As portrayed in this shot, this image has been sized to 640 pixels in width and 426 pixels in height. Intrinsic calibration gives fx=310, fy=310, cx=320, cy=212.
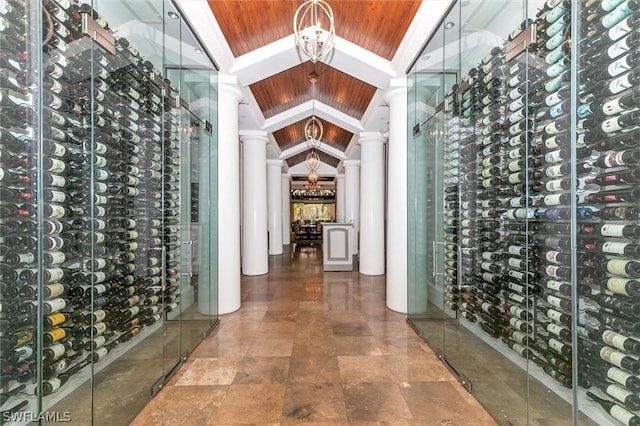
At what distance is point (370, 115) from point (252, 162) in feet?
10.1

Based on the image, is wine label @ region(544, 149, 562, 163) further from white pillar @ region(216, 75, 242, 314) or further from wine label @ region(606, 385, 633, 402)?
white pillar @ region(216, 75, 242, 314)

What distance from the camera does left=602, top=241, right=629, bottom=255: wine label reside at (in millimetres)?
1655

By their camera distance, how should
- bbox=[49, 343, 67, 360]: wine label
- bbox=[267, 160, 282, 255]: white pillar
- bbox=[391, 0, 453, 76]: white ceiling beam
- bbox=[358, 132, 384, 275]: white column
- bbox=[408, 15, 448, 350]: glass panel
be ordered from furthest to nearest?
bbox=[267, 160, 282, 255]: white pillar
bbox=[358, 132, 384, 275]: white column
bbox=[408, 15, 448, 350]: glass panel
bbox=[391, 0, 453, 76]: white ceiling beam
bbox=[49, 343, 67, 360]: wine label

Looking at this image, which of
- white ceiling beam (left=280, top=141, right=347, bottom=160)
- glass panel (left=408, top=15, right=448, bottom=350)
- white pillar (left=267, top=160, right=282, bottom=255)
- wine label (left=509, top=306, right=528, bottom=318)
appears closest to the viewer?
wine label (left=509, top=306, right=528, bottom=318)

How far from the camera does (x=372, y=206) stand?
7215 millimetres

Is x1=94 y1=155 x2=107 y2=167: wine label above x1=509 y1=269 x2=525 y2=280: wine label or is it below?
above

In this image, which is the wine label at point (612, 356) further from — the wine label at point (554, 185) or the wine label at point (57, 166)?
the wine label at point (57, 166)

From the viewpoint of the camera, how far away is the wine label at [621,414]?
1.61 meters

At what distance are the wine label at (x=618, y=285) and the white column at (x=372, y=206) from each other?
18.1 ft

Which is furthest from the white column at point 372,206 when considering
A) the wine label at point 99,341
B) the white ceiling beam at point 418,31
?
the wine label at point 99,341

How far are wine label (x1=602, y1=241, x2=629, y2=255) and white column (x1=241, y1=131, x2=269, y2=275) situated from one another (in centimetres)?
657

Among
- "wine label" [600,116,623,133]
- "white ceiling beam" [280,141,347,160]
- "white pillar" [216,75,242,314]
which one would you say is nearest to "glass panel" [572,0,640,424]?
"wine label" [600,116,623,133]

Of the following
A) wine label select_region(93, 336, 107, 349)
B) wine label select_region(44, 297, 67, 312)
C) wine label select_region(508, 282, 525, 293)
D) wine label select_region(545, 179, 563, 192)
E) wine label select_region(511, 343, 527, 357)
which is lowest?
wine label select_region(511, 343, 527, 357)

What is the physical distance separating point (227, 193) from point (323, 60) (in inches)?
106
